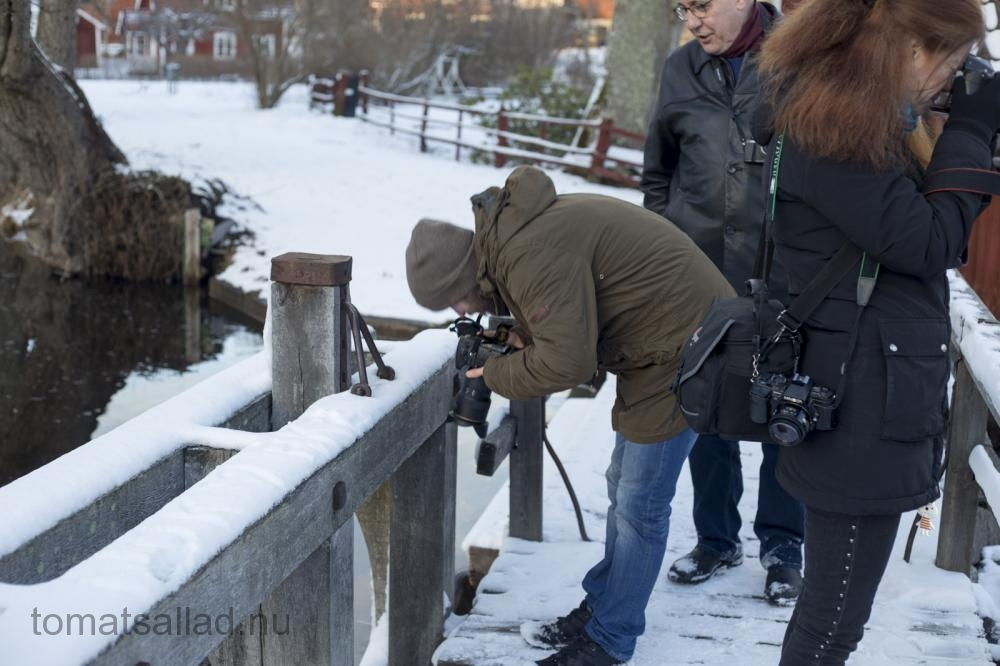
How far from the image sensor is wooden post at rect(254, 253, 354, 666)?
227 cm

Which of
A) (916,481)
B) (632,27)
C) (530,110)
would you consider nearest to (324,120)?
(530,110)

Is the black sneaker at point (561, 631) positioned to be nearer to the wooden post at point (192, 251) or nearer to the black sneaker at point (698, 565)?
the black sneaker at point (698, 565)

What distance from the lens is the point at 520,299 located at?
230cm

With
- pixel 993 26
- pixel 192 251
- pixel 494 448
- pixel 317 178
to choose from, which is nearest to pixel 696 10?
pixel 494 448

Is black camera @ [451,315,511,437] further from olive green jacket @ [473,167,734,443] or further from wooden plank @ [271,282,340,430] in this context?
wooden plank @ [271,282,340,430]

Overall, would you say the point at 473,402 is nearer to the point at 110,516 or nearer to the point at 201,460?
the point at 201,460

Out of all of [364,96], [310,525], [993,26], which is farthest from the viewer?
[364,96]

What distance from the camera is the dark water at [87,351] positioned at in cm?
707

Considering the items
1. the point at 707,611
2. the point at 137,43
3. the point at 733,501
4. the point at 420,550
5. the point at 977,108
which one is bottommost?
the point at 707,611

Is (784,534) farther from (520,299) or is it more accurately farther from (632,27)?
(632,27)

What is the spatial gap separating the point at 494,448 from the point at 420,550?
41cm

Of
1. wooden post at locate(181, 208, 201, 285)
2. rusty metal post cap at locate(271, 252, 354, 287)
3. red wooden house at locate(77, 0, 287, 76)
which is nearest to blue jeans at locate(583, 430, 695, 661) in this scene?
rusty metal post cap at locate(271, 252, 354, 287)

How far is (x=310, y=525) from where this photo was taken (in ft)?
6.98

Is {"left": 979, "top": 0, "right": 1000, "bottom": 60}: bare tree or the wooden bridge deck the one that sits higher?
{"left": 979, "top": 0, "right": 1000, "bottom": 60}: bare tree
